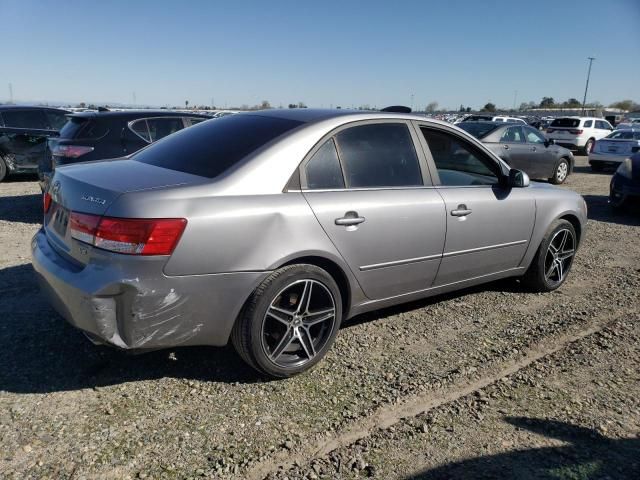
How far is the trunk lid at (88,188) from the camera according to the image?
2775mm

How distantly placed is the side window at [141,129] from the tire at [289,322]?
5138 mm

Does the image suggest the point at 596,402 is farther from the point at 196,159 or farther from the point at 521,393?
the point at 196,159

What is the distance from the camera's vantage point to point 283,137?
3.26 m

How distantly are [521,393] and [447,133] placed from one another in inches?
80.3

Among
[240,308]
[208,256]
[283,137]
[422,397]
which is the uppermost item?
[283,137]

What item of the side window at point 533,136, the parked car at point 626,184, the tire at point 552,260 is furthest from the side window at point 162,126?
the side window at point 533,136

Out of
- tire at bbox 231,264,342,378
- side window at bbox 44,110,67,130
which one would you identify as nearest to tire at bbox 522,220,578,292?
tire at bbox 231,264,342,378

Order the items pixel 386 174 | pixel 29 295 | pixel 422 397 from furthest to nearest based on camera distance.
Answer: pixel 29 295
pixel 386 174
pixel 422 397

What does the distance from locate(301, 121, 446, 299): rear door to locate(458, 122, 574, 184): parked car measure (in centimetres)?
857

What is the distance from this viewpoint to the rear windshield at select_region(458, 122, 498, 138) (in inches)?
471

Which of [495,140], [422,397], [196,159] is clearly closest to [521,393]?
[422,397]

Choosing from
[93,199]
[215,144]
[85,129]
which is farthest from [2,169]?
[93,199]

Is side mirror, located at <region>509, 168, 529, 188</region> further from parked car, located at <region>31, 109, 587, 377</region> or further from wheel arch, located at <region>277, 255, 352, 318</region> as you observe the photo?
wheel arch, located at <region>277, 255, 352, 318</region>

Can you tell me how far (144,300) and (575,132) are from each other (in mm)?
23072
